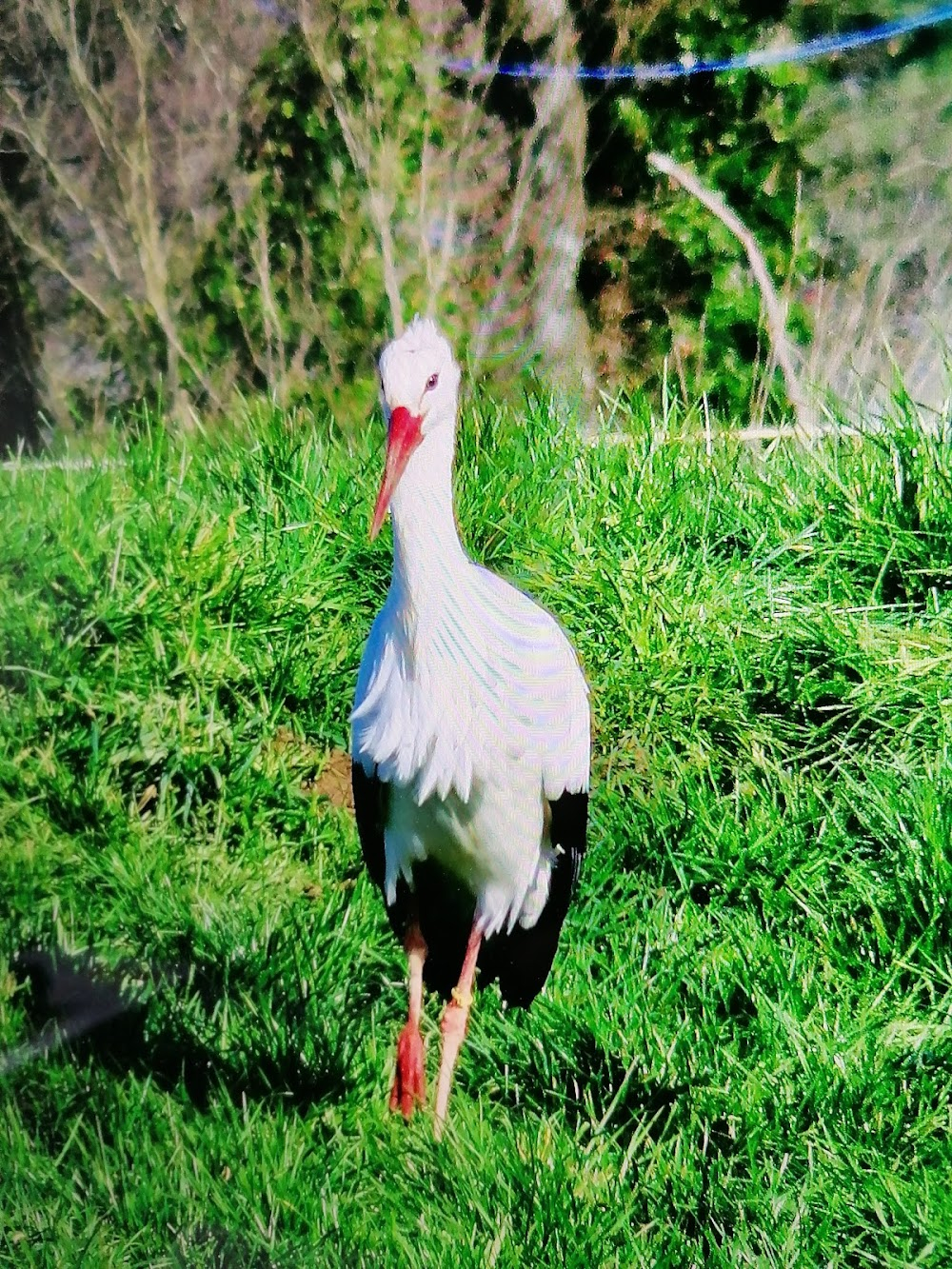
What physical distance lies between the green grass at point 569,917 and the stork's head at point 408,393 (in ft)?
0.46

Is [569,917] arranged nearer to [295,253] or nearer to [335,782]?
[335,782]

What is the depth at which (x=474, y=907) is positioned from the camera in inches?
56.5

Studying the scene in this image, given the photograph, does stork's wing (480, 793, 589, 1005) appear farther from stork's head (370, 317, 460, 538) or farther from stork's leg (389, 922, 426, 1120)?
stork's head (370, 317, 460, 538)

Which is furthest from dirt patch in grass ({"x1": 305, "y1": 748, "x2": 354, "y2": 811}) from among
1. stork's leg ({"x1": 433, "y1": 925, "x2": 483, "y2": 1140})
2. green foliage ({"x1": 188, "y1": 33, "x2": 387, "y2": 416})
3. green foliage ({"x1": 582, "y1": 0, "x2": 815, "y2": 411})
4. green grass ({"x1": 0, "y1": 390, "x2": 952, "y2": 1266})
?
green foliage ({"x1": 582, "y1": 0, "x2": 815, "y2": 411})

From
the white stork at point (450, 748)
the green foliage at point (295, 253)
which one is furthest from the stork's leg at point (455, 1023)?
the green foliage at point (295, 253)

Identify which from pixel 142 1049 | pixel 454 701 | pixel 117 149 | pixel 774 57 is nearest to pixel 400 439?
pixel 454 701

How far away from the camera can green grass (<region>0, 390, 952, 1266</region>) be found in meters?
1.16

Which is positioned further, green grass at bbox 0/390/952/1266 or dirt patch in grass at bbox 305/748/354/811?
dirt patch in grass at bbox 305/748/354/811

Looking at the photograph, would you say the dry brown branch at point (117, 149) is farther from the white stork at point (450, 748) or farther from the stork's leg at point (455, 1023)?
the stork's leg at point (455, 1023)

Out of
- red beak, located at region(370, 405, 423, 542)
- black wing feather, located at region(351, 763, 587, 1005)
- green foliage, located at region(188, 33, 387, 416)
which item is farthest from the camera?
black wing feather, located at region(351, 763, 587, 1005)

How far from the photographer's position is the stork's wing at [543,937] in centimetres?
138

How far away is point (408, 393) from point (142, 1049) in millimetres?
628

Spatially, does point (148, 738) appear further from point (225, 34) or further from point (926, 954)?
point (926, 954)

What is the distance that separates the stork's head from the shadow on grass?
50cm
